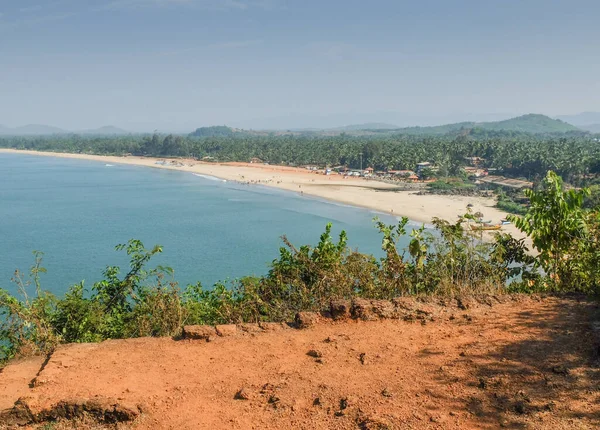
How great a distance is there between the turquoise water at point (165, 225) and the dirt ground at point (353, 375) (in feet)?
68.3

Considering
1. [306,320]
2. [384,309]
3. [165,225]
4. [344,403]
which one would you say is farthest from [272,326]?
[165,225]

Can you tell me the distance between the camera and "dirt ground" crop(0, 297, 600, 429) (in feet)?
16.8

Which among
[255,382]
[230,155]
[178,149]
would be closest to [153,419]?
[255,382]

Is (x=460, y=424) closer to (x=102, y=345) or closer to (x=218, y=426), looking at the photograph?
(x=218, y=426)

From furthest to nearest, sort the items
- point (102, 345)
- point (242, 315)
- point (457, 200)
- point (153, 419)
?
point (457, 200), point (242, 315), point (102, 345), point (153, 419)

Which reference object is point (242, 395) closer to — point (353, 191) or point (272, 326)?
point (272, 326)

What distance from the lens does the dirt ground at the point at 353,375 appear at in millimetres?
5109

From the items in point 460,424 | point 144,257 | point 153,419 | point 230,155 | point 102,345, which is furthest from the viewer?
point 230,155

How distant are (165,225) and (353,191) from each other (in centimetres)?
2816

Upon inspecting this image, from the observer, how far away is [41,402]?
17.9ft

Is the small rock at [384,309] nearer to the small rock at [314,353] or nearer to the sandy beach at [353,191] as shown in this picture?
the small rock at [314,353]

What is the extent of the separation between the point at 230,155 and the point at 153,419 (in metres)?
113

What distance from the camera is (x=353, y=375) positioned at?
5.95 m

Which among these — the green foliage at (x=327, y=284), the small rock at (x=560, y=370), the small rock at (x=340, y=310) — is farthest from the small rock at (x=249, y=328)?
the small rock at (x=560, y=370)
